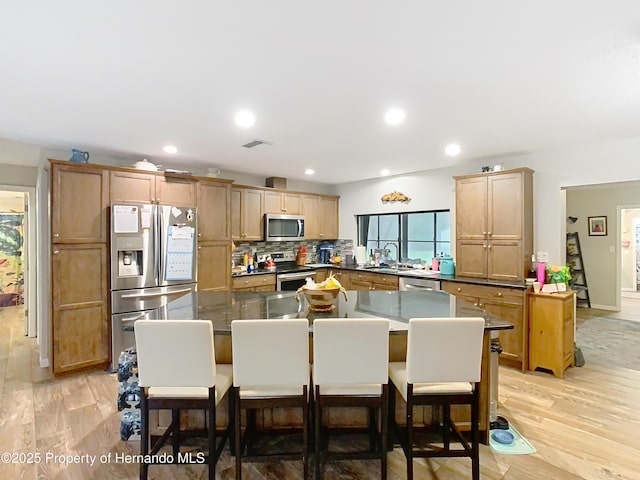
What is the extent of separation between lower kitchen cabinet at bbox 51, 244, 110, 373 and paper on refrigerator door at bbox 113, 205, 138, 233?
0.96 ft

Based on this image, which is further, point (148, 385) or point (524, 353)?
point (524, 353)

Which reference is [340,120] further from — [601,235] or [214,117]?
[601,235]

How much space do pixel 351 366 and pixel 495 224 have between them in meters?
3.02

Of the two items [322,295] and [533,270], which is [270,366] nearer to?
[322,295]

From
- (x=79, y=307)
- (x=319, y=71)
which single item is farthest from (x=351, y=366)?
(x=79, y=307)

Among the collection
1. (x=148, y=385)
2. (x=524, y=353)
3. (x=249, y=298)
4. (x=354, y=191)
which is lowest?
(x=524, y=353)

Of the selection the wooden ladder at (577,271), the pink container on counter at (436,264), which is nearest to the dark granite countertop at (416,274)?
the pink container on counter at (436,264)

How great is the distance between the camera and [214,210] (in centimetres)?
450

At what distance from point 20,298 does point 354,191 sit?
7054 mm

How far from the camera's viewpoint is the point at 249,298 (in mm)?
2975

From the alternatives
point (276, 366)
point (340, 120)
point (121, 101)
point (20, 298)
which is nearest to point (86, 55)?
point (121, 101)

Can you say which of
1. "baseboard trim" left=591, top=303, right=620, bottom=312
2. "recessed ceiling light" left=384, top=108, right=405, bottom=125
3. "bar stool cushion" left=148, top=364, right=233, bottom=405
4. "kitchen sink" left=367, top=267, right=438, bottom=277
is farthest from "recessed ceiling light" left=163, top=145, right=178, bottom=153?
"baseboard trim" left=591, top=303, right=620, bottom=312

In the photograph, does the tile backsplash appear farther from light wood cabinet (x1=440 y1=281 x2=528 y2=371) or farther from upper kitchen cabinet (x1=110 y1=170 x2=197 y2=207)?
light wood cabinet (x1=440 y1=281 x2=528 y2=371)

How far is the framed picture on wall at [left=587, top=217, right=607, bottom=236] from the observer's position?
6.40 meters
